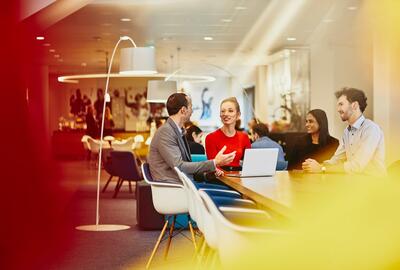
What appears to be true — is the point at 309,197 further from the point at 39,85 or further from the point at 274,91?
the point at 39,85

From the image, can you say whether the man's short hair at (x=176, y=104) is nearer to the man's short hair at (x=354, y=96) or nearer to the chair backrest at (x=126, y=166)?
the man's short hair at (x=354, y=96)

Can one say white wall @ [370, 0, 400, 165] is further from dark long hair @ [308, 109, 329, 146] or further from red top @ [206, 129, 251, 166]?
red top @ [206, 129, 251, 166]

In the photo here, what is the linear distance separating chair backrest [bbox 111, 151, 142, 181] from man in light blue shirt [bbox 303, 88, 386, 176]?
20.4 feet

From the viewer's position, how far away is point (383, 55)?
13727 mm

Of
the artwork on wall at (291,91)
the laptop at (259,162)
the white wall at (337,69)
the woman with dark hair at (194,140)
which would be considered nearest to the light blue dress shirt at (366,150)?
the laptop at (259,162)

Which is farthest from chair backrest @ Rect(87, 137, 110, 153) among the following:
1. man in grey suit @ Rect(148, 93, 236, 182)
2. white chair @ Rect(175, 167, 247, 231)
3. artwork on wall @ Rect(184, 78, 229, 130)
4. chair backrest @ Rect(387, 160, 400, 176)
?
chair backrest @ Rect(387, 160, 400, 176)

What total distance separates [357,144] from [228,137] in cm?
149

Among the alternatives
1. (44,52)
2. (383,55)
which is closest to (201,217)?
(383,55)

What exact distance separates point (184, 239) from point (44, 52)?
1558 cm

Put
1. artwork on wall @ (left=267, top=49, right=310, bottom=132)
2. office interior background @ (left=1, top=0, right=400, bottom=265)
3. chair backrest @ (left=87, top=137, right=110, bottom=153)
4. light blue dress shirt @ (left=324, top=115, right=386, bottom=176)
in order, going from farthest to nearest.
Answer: chair backrest @ (left=87, top=137, right=110, bottom=153) → artwork on wall @ (left=267, top=49, right=310, bottom=132) → office interior background @ (left=1, top=0, right=400, bottom=265) → light blue dress shirt @ (left=324, top=115, right=386, bottom=176)

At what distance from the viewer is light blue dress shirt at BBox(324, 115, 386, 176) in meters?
5.64

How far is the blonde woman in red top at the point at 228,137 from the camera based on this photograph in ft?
22.2

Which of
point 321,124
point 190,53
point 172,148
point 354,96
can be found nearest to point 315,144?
point 321,124

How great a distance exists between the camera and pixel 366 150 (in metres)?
5.62
